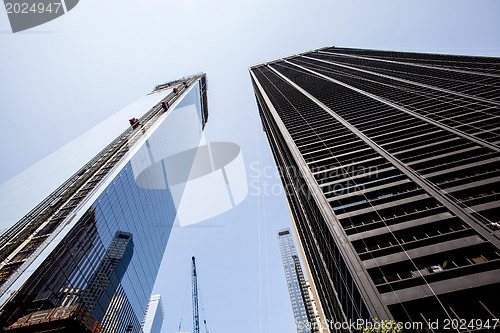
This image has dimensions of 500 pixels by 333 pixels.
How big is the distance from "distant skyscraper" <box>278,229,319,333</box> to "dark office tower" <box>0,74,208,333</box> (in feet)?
209

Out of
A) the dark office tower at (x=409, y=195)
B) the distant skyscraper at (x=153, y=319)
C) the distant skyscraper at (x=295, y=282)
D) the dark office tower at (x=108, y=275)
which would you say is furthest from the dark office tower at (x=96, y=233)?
the distant skyscraper at (x=153, y=319)

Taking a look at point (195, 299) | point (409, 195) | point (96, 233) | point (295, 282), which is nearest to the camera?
point (409, 195)

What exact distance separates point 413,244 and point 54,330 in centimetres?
3227

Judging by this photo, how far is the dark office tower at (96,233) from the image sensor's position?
95.9ft

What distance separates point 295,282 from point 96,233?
147654mm

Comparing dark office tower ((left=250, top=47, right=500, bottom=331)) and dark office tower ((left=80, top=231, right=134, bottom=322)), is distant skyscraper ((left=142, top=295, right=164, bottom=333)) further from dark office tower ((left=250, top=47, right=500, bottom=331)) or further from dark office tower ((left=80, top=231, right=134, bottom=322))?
dark office tower ((left=250, top=47, right=500, bottom=331))

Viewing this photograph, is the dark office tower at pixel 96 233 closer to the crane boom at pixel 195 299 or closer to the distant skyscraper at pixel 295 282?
the crane boom at pixel 195 299

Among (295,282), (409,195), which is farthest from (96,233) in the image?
(295,282)

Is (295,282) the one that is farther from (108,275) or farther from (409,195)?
(409,195)

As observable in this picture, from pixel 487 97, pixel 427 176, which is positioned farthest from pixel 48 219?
pixel 487 97

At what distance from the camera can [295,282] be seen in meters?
165

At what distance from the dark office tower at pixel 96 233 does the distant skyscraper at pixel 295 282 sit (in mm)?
63710

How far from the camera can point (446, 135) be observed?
2900 centimetres

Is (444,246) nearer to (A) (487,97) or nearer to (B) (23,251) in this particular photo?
(A) (487,97)
